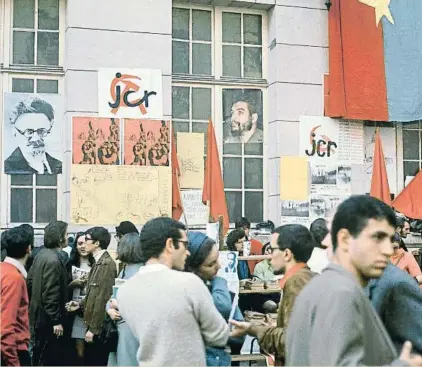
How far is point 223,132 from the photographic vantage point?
1110cm

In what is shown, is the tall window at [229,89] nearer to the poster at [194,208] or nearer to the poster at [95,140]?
the poster at [194,208]

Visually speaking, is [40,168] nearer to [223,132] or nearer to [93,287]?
[223,132]

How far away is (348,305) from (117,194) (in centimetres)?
769

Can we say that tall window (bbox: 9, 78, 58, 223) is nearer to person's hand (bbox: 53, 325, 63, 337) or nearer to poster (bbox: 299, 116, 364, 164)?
person's hand (bbox: 53, 325, 63, 337)

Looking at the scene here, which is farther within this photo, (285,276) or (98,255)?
(98,255)

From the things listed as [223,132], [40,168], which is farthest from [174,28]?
[40,168]

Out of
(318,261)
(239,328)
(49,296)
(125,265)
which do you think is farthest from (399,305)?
(49,296)

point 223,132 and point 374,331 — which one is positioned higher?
point 223,132

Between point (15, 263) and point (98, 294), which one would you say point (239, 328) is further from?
point (98, 294)

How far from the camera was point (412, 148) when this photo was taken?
38.8 ft

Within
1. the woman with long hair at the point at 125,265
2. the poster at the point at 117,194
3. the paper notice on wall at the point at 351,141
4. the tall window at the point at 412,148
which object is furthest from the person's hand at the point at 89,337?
the tall window at the point at 412,148

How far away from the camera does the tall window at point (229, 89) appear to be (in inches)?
433

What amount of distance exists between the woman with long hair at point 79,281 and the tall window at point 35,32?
328cm

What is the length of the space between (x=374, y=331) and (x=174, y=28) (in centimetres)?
880
